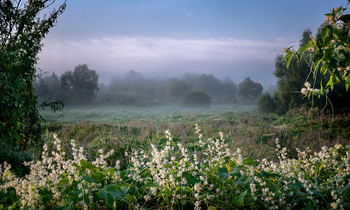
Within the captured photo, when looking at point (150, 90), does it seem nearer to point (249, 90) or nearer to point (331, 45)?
point (249, 90)

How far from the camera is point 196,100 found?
25.6 m

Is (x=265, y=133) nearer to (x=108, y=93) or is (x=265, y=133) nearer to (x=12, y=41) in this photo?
(x=12, y=41)

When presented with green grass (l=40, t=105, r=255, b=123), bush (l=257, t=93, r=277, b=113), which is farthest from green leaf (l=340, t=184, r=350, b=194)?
bush (l=257, t=93, r=277, b=113)

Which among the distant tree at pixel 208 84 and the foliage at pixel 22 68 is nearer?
the foliage at pixel 22 68

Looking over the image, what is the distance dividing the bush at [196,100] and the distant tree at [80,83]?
939 centimetres

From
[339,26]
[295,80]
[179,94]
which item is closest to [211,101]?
[179,94]

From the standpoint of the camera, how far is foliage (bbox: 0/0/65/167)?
510 cm

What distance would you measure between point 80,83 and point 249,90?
1677 cm

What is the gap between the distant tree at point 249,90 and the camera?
1004 inches

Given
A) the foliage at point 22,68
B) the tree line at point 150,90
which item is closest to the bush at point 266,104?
the tree line at point 150,90

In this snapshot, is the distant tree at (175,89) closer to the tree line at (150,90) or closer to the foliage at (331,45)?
the tree line at (150,90)

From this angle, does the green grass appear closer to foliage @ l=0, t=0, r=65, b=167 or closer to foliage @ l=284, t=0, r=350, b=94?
foliage @ l=0, t=0, r=65, b=167

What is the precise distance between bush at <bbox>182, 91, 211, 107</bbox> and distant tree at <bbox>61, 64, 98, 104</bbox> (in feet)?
30.8

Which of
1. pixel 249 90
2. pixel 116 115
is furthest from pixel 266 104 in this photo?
pixel 116 115
